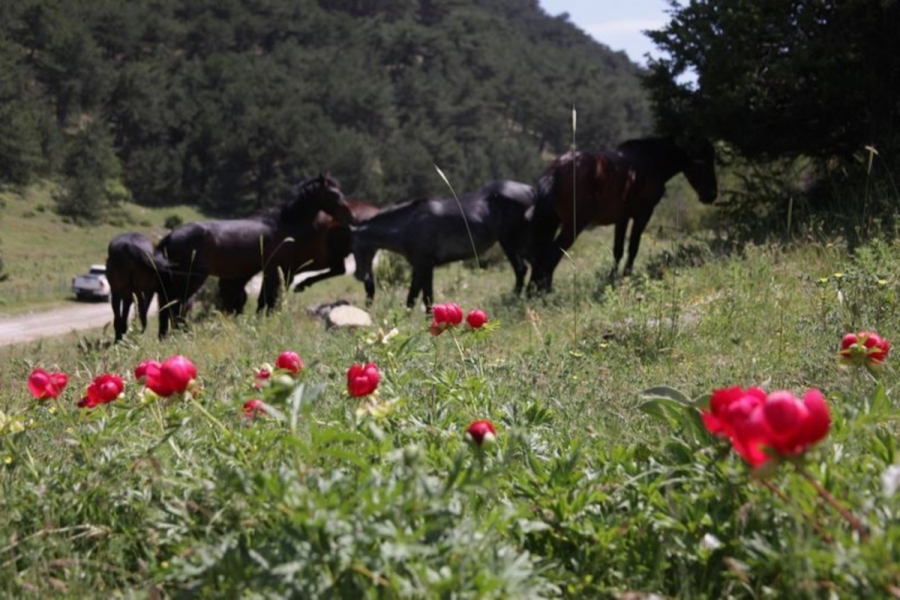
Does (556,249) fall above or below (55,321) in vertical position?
above

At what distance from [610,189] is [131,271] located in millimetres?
5782

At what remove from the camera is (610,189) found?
9984 mm

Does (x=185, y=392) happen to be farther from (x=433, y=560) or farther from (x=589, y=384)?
(x=589, y=384)

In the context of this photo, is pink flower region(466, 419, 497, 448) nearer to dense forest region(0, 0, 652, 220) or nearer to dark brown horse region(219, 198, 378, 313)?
dark brown horse region(219, 198, 378, 313)

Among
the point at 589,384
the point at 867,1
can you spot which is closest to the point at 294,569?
the point at 589,384

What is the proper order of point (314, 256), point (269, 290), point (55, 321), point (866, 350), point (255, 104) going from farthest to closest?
point (255, 104) → point (55, 321) → point (314, 256) → point (269, 290) → point (866, 350)

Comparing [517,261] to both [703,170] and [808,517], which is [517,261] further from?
[808,517]

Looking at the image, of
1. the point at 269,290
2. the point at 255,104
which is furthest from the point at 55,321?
the point at 255,104

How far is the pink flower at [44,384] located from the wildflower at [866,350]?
8.21 ft

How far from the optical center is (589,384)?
4.16 meters

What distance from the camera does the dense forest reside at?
48594mm

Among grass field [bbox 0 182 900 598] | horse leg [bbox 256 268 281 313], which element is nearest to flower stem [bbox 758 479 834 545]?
grass field [bbox 0 182 900 598]

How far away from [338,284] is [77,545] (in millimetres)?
24567

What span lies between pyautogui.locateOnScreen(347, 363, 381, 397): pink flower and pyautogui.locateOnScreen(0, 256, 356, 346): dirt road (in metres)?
12.0
